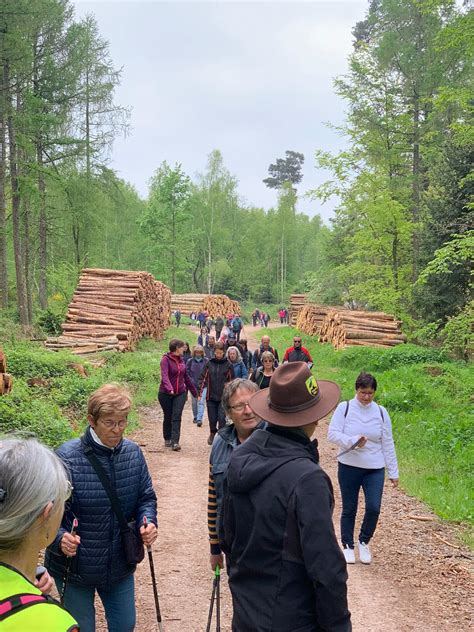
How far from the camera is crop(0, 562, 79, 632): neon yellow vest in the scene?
1503 millimetres

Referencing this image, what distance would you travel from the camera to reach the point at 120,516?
337 centimetres

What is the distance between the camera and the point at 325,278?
31500 millimetres

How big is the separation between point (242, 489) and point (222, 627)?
2942mm

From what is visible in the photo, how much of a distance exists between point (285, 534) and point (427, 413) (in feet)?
33.0

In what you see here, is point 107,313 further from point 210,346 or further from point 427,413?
point 427,413

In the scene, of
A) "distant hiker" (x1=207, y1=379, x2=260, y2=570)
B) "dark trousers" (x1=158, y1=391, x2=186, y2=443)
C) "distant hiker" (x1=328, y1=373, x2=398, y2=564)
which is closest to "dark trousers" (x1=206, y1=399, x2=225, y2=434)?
"dark trousers" (x1=158, y1=391, x2=186, y2=443)

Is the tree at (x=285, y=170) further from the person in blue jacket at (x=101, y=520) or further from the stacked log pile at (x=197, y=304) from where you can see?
the person in blue jacket at (x=101, y=520)

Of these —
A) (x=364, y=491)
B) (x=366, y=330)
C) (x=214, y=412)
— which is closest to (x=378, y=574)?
(x=364, y=491)

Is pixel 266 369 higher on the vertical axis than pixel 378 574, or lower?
higher

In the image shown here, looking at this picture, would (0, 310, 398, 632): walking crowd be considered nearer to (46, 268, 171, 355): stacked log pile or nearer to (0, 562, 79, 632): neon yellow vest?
(0, 562, 79, 632): neon yellow vest

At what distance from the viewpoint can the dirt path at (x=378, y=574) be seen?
4931 millimetres

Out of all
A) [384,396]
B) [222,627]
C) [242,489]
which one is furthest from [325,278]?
[242,489]

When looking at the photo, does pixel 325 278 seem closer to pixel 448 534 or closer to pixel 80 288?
pixel 80 288

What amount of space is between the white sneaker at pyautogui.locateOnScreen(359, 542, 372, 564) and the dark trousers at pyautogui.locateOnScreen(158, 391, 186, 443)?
4.48 metres
